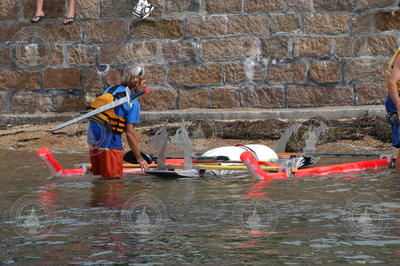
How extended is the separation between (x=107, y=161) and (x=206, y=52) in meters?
4.50

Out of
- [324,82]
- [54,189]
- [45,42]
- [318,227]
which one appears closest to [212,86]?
[324,82]

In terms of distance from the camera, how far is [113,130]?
29.7 feet

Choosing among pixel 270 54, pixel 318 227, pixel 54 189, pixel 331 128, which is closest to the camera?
pixel 318 227

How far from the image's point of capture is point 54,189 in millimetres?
8633

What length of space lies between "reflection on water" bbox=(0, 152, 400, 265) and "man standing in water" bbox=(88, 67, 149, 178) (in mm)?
191

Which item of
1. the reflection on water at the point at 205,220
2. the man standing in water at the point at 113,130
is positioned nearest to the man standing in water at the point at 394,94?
the reflection on water at the point at 205,220

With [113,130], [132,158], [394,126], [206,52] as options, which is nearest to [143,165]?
[113,130]

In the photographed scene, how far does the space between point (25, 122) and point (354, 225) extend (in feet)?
26.4

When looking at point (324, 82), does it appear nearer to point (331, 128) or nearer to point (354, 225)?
point (331, 128)

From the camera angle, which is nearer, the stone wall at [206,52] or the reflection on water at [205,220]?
the reflection on water at [205,220]

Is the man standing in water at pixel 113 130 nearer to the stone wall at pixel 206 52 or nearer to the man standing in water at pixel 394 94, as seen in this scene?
the man standing in water at pixel 394 94

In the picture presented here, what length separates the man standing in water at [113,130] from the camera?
29.6 feet

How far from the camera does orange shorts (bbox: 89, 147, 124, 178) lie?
29.8 ft

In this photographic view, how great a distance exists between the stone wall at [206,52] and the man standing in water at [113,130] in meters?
4.11
